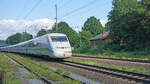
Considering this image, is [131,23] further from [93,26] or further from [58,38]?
[93,26]

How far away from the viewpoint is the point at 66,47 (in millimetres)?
17922

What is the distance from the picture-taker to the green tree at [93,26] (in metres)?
90.6

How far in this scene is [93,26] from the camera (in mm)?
90812

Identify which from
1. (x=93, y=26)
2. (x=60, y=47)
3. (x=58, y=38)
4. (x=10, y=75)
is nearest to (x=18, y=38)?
(x=93, y=26)

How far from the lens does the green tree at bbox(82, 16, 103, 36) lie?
297 ft

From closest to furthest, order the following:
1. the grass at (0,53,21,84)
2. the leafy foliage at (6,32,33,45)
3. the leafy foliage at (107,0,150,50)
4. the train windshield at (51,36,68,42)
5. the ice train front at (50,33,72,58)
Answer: the grass at (0,53,21,84), the ice train front at (50,33,72,58), the train windshield at (51,36,68,42), the leafy foliage at (107,0,150,50), the leafy foliage at (6,32,33,45)

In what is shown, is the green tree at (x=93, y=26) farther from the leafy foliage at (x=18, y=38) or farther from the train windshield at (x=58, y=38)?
the train windshield at (x=58, y=38)

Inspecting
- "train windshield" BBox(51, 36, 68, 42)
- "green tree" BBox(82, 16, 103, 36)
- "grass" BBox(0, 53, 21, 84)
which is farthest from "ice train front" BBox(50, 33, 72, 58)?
"green tree" BBox(82, 16, 103, 36)

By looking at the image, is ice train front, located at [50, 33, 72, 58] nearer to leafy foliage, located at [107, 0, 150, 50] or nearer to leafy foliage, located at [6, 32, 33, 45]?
leafy foliage, located at [107, 0, 150, 50]

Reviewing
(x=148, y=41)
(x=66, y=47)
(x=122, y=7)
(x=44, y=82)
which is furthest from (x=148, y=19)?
(x=44, y=82)

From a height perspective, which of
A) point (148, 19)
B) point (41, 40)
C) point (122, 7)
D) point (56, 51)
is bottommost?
point (56, 51)

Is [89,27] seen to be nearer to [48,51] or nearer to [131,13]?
[131,13]

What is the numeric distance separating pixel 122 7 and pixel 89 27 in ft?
175

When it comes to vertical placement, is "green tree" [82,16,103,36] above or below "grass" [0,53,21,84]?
above
